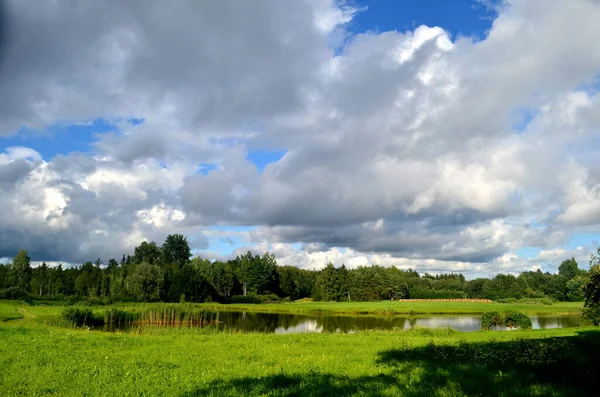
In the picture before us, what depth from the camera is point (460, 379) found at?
11391 millimetres

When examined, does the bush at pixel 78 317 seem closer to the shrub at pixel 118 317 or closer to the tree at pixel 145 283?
the shrub at pixel 118 317

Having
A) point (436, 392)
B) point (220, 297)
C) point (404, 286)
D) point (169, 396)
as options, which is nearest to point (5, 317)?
point (169, 396)

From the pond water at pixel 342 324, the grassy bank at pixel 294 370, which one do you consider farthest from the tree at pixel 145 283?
the grassy bank at pixel 294 370

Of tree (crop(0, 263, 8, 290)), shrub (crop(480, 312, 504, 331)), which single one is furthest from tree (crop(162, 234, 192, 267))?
shrub (crop(480, 312, 504, 331))

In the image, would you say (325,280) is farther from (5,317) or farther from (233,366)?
(233,366)

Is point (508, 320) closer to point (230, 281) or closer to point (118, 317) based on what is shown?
point (118, 317)

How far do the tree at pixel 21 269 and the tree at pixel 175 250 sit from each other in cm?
4302

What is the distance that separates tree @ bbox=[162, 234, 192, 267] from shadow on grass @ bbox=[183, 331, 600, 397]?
469ft

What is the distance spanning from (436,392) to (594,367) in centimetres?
510

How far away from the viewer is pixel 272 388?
11602 mm

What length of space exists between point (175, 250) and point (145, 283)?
44.6 metres

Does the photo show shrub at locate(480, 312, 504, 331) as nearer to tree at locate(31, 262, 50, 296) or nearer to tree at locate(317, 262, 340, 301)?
tree at locate(317, 262, 340, 301)

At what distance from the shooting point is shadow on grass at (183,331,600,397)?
10297 millimetres

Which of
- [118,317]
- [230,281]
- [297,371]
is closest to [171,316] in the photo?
[118,317]
